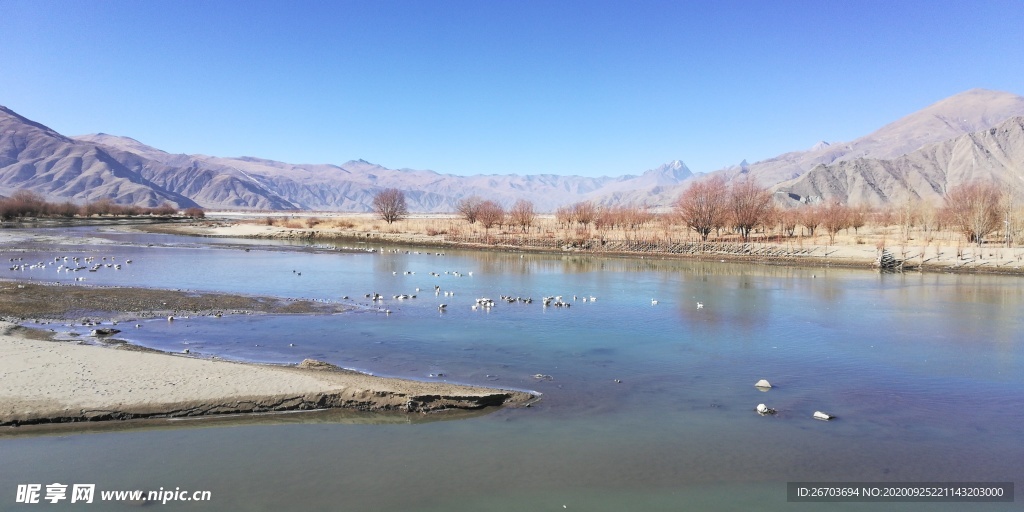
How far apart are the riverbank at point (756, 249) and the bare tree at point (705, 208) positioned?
4.64 metres

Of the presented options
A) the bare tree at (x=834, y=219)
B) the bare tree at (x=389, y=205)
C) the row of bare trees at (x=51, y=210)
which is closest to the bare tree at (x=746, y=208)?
the bare tree at (x=834, y=219)

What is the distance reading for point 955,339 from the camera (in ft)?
57.6

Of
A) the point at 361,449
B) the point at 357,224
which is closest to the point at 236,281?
the point at 361,449

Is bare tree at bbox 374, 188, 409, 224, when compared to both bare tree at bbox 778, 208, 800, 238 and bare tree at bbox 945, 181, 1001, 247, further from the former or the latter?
bare tree at bbox 945, 181, 1001, 247

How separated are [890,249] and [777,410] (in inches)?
1636

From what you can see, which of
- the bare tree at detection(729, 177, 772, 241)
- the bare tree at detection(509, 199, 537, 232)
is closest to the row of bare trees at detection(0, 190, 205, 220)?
the bare tree at detection(509, 199, 537, 232)

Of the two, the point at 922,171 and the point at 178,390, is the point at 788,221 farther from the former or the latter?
the point at 922,171

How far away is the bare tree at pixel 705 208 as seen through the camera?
187 feet

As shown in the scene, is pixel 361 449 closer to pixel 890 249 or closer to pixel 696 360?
pixel 696 360

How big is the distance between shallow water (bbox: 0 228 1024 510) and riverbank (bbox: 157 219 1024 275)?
1501cm

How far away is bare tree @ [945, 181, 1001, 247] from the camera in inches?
1911

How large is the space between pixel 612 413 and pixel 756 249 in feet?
136

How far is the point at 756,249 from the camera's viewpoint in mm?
48312

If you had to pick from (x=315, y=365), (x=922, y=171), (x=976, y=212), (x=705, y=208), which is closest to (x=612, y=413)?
(x=315, y=365)
